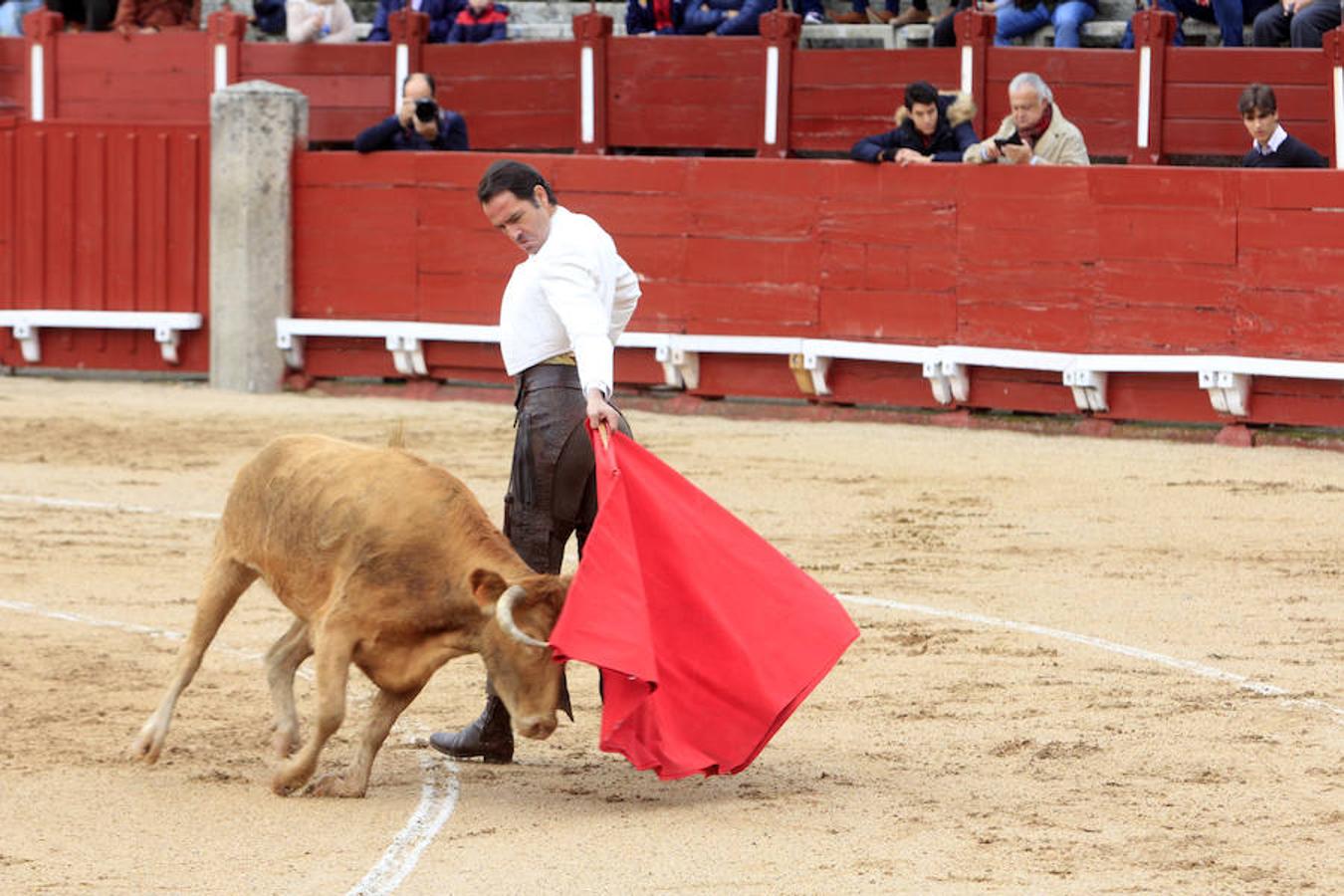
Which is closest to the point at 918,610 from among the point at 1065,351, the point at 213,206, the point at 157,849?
the point at 157,849

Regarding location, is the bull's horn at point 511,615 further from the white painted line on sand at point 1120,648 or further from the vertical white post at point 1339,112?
the vertical white post at point 1339,112

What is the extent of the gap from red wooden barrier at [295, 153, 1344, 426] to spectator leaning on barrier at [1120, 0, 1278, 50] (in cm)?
152

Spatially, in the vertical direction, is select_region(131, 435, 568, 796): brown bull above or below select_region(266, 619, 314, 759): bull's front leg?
above

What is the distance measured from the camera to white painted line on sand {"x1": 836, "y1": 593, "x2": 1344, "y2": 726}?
6.43 meters

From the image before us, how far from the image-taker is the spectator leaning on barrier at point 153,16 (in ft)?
50.9

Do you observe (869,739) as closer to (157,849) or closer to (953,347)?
(157,849)

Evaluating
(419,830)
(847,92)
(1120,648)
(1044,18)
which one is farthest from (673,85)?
(419,830)

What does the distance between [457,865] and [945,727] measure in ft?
5.67

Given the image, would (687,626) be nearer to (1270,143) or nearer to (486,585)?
(486,585)

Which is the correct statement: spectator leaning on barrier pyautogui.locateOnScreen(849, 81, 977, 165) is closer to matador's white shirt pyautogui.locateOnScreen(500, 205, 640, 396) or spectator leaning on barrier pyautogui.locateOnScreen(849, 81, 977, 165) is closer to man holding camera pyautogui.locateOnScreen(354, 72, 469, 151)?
man holding camera pyautogui.locateOnScreen(354, 72, 469, 151)

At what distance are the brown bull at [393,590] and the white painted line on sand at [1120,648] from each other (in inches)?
88.2

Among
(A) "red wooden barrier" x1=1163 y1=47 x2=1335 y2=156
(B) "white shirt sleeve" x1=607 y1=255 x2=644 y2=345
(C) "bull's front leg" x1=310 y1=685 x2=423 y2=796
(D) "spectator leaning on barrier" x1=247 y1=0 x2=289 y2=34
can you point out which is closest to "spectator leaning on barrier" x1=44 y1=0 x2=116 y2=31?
(D) "spectator leaning on barrier" x1=247 y1=0 x2=289 y2=34

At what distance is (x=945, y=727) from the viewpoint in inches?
244

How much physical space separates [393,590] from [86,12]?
11737 millimetres
